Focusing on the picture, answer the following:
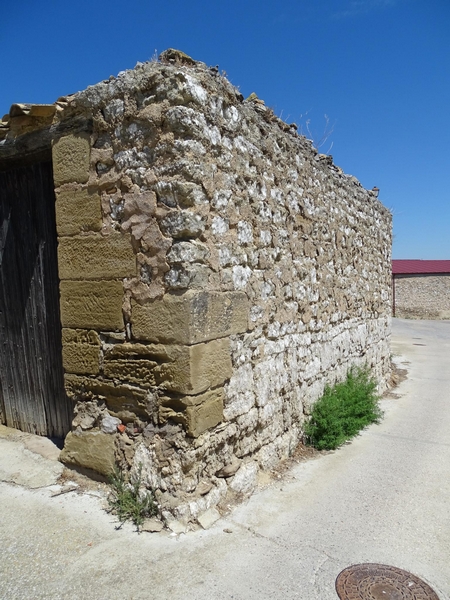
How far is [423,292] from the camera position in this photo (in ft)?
86.0

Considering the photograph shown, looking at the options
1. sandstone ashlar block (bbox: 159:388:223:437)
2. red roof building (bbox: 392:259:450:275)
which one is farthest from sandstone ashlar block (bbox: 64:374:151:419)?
red roof building (bbox: 392:259:450:275)

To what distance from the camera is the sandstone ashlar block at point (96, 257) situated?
308 centimetres

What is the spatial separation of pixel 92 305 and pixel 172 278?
0.72 metres

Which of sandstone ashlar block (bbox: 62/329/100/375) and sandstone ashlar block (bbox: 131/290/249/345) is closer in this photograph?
sandstone ashlar block (bbox: 131/290/249/345)

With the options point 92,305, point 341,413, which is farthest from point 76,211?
point 341,413

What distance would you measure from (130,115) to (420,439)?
13.6 feet

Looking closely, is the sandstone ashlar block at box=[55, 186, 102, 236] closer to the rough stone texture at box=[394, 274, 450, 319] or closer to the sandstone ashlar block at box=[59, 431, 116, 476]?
the sandstone ashlar block at box=[59, 431, 116, 476]

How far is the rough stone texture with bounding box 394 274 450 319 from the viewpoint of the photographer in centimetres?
2598

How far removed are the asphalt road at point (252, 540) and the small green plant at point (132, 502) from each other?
0.29 feet

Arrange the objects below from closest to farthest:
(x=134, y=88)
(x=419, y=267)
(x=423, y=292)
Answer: (x=134, y=88)
(x=423, y=292)
(x=419, y=267)

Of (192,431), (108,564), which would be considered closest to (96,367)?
(192,431)

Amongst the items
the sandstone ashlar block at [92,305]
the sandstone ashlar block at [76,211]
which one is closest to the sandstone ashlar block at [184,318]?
the sandstone ashlar block at [92,305]

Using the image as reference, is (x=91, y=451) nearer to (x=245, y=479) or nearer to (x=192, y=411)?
(x=192, y=411)

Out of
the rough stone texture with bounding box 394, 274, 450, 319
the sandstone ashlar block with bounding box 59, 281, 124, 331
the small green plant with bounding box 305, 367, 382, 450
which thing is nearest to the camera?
the sandstone ashlar block with bounding box 59, 281, 124, 331
